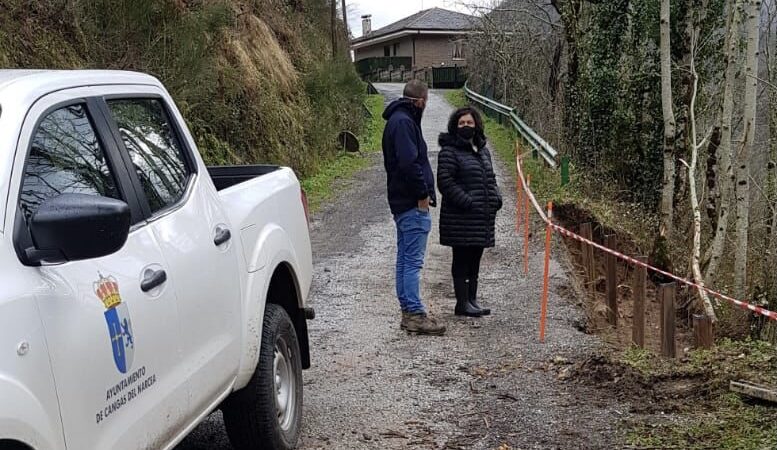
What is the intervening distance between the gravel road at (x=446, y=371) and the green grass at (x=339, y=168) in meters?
6.07

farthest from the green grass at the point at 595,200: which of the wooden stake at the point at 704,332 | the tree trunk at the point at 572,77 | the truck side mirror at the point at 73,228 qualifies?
the truck side mirror at the point at 73,228

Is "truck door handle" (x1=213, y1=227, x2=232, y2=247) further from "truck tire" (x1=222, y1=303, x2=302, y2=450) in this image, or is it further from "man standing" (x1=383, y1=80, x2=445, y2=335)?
"man standing" (x1=383, y1=80, x2=445, y2=335)

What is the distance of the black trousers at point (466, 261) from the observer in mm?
7668

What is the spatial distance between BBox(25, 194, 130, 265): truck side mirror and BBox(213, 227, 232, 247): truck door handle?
131cm

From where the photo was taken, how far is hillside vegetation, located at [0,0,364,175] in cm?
1112

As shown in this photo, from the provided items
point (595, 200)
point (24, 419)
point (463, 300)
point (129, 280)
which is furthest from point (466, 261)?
point (595, 200)

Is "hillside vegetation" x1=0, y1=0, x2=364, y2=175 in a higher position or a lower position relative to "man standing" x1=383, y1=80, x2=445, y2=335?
higher

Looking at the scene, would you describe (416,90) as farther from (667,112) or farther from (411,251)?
(667,112)

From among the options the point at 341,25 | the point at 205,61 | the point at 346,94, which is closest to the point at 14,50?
the point at 205,61

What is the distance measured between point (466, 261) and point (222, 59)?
9493mm

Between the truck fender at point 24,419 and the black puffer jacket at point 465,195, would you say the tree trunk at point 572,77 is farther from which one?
A: the truck fender at point 24,419

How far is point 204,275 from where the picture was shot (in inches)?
A: 145

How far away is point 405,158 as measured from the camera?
22.1 feet

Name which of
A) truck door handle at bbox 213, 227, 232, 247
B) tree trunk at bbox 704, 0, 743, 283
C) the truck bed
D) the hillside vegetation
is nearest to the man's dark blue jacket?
the truck bed
